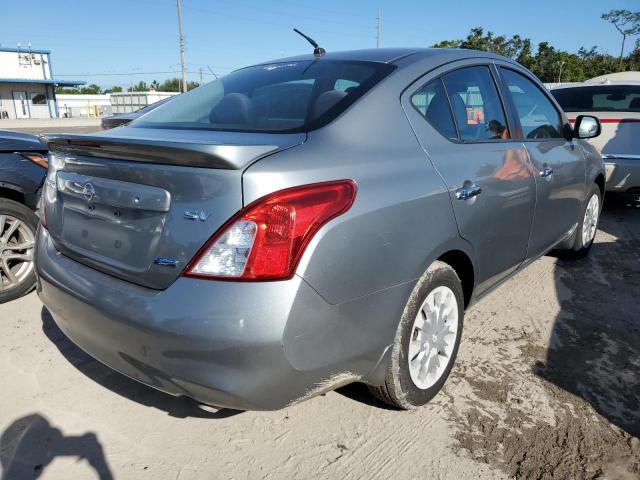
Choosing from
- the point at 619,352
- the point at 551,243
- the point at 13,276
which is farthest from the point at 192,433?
the point at 551,243

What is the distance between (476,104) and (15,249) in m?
3.21

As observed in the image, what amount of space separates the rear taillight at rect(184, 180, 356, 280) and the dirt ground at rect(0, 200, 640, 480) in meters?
0.91

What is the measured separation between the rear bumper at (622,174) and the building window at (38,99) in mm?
51733

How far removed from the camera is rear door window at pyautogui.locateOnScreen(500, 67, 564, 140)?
3195mm

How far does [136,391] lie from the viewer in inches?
99.6

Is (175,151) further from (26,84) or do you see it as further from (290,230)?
(26,84)

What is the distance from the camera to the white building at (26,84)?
4469cm

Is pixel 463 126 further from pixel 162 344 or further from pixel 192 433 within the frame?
pixel 192 433

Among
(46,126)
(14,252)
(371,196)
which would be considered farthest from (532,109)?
(46,126)

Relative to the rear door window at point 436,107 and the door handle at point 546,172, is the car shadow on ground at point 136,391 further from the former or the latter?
the door handle at point 546,172

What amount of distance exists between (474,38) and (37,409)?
49987 mm

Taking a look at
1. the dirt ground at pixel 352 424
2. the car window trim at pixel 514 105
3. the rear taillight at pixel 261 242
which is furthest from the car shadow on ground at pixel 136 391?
the car window trim at pixel 514 105

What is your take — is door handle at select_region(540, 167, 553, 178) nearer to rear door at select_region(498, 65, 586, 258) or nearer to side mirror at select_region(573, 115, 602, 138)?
rear door at select_region(498, 65, 586, 258)

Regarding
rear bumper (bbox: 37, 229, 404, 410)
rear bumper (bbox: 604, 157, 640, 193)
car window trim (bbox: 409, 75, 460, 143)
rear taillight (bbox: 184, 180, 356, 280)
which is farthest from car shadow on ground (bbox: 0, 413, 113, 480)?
rear bumper (bbox: 604, 157, 640, 193)
